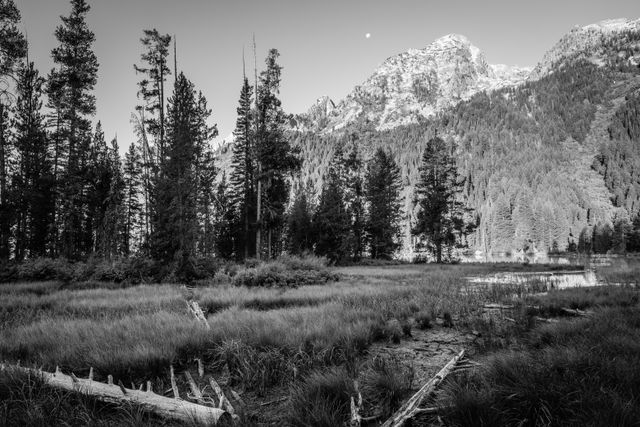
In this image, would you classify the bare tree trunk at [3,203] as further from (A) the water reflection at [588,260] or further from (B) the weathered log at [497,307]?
(A) the water reflection at [588,260]

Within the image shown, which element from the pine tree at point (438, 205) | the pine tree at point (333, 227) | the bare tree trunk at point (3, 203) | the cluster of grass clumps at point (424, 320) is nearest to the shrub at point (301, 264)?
the cluster of grass clumps at point (424, 320)

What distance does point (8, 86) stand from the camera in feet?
48.5

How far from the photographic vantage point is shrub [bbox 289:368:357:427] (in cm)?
257

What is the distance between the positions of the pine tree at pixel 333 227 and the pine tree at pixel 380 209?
15.7 feet

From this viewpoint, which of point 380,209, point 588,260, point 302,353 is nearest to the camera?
point 302,353

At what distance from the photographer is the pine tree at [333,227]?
32.2 meters

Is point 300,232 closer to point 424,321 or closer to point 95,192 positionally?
point 95,192

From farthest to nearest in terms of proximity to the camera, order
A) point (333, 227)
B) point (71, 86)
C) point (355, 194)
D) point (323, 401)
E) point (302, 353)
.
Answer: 1. point (355, 194)
2. point (333, 227)
3. point (71, 86)
4. point (302, 353)
5. point (323, 401)

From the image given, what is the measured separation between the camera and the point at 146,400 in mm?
3033

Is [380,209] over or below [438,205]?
below

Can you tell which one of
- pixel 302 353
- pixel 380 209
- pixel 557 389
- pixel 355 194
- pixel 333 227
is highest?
pixel 355 194

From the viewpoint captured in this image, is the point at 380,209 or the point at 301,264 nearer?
the point at 301,264

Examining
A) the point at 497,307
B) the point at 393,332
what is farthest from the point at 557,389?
the point at 497,307

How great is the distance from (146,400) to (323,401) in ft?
5.73
